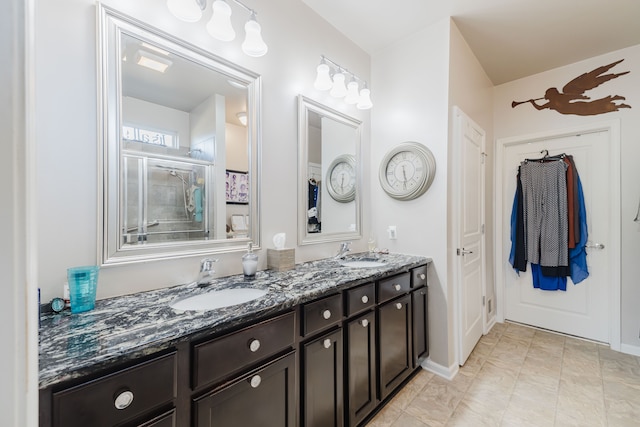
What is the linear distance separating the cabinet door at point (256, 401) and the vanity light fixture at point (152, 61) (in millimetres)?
1429

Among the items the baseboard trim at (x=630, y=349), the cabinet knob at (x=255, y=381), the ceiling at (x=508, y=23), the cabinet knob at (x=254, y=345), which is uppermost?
the ceiling at (x=508, y=23)

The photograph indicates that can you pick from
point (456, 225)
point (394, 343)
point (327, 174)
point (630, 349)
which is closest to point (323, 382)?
point (394, 343)

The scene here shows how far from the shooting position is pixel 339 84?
2.14 metres

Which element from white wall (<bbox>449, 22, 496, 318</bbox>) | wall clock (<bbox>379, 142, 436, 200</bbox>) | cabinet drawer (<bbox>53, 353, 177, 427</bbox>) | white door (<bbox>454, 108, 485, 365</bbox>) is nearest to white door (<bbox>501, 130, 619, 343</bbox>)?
white wall (<bbox>449, 22, 496, 318</bbox>)

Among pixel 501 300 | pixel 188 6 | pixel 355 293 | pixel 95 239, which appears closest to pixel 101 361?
pixel 95 239

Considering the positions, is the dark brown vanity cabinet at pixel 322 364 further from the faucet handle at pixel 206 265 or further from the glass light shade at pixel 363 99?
the glass light shade at pixel 363 99

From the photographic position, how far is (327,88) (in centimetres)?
205

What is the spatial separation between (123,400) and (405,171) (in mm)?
2246

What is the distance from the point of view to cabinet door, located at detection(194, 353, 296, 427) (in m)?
0.91

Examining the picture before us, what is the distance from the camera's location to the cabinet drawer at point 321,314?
1263mm

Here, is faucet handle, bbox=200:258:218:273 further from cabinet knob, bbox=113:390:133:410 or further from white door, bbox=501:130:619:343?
white door, bbox=501:130:619:343

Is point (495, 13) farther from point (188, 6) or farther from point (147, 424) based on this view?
point (147, 424)

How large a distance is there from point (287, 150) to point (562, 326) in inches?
132

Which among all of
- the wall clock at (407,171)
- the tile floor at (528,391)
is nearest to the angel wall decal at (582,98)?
the wall clock at (407,171)
